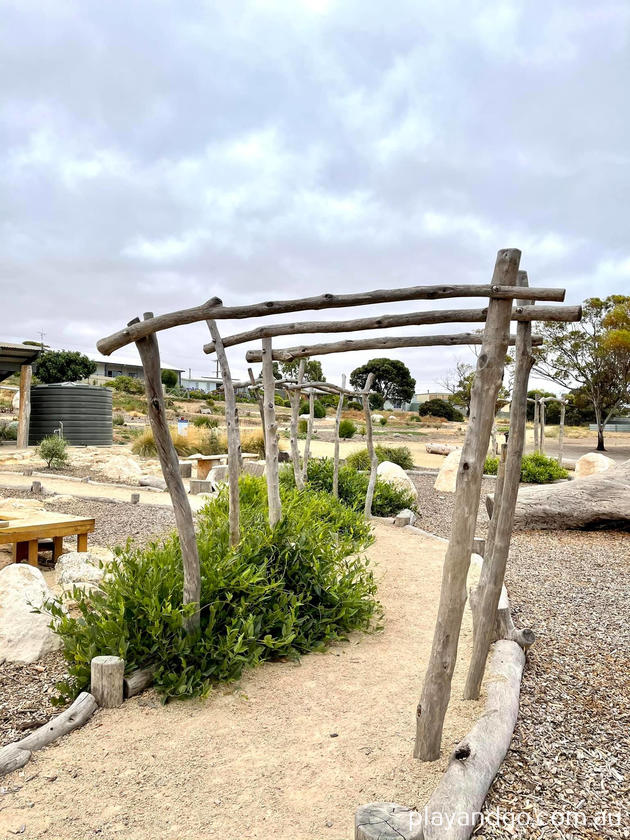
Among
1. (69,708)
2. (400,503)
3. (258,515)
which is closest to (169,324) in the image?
(69,708)

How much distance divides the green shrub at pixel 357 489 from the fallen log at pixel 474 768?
17.8ft

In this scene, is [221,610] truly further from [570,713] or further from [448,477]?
[448,477]

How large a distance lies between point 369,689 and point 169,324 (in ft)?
7.23

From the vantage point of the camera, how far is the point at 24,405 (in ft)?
57.1

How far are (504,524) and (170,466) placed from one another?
5.82 ft

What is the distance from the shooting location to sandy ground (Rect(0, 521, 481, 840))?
228cm

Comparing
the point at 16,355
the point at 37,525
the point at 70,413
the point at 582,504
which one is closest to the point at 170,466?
the point at 37,525

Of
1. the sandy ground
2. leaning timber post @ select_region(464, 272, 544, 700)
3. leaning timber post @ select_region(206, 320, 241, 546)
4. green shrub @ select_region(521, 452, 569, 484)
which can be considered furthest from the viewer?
green shrub @ select_region(521, 452, 569, 484)

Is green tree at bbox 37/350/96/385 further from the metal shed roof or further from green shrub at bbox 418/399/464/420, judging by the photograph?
green shrub at bbox 418/399/464/420

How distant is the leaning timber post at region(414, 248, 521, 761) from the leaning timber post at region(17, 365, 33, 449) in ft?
55.7

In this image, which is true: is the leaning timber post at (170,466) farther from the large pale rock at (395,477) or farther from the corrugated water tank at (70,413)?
the corrugated water tank at (70,413)

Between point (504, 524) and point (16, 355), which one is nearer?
point (504, 524)

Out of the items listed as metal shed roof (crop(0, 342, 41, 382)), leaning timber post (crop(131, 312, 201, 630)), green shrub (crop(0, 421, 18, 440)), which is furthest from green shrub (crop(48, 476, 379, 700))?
green shrub (crop(0, 421, 18, 440))

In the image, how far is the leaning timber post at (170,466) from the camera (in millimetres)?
3193
